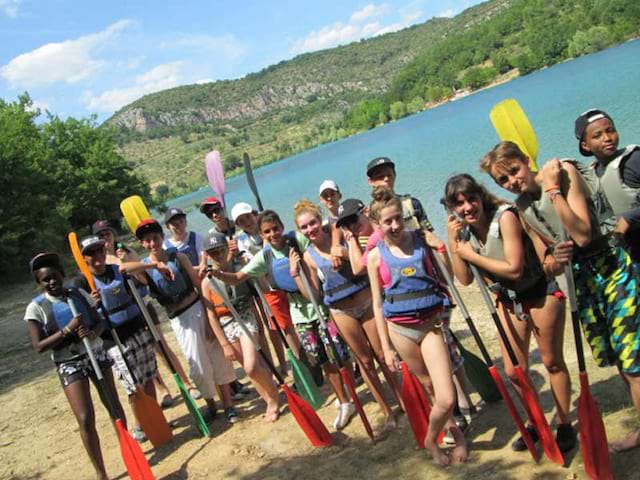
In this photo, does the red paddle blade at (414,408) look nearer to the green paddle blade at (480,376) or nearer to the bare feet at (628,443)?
the green paddle blade at (480,376)

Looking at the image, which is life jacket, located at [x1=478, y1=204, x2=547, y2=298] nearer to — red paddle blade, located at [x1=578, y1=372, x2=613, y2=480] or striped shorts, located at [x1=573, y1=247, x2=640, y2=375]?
striped shorts, located at [x1=573, y1=247, x2=640, y2=375]

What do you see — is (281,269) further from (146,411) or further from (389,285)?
(146,411)

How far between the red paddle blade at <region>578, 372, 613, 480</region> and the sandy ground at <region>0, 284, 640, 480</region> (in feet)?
0.50

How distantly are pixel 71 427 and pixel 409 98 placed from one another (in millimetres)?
126359

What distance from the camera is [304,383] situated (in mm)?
5688

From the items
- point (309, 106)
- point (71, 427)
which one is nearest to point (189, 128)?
point (309, 106)

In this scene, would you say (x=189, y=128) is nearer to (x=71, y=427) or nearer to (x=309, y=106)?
(x=309, y=106)

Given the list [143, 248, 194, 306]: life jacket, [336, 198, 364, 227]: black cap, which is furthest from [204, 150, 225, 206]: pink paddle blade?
[336, 198, 364, 227]: black cap

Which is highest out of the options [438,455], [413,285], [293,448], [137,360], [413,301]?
[413,285]

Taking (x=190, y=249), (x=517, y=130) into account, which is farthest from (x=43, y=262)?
(x=517, y=130)

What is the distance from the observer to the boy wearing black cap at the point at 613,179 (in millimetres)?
3426

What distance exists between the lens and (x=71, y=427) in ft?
23.0

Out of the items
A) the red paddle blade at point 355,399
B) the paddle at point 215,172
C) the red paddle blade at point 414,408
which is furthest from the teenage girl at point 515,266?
the paddle at point 215,172

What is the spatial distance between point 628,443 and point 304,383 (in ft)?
9.83
